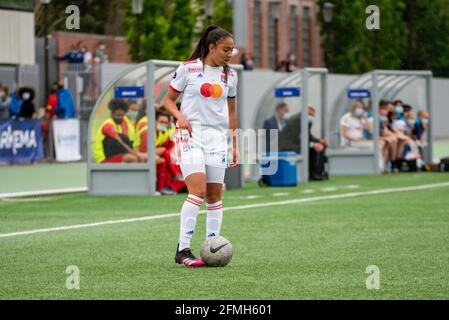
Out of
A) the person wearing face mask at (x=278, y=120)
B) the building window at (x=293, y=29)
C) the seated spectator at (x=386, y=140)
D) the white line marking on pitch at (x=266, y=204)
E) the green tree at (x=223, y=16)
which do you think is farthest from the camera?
the building window at (x=293, y=29)

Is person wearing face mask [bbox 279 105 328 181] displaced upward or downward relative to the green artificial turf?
upward

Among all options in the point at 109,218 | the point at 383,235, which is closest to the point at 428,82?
the point at 109,218

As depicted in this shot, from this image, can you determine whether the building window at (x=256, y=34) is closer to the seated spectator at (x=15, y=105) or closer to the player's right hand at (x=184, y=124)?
the seated spectator at (x=15, y=105)

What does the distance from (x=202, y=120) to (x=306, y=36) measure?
59.3 meters


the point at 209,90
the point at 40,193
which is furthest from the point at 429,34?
the point at 209,90

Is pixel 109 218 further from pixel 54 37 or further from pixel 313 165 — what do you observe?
pixel 54 37

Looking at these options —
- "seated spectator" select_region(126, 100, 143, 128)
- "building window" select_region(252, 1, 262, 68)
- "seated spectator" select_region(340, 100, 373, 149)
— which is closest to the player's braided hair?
"seated spectator" select_region(126, 100, 143, 128)

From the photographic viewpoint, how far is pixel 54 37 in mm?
45500

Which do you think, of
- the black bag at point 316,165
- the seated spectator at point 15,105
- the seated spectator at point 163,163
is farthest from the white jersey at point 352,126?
the seated spectator at point 15,105

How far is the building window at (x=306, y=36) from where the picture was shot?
230 feet

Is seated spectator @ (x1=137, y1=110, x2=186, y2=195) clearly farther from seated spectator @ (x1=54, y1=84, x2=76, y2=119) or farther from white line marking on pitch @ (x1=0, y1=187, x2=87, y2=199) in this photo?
seated spectator @ (x1=54, y1=84, x2=76, y2=119)

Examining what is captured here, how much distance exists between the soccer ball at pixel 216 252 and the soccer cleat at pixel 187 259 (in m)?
0.07

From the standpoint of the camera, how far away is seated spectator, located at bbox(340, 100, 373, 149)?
31422mm

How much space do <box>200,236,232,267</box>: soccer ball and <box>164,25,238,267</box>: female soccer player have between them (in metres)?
0.11
